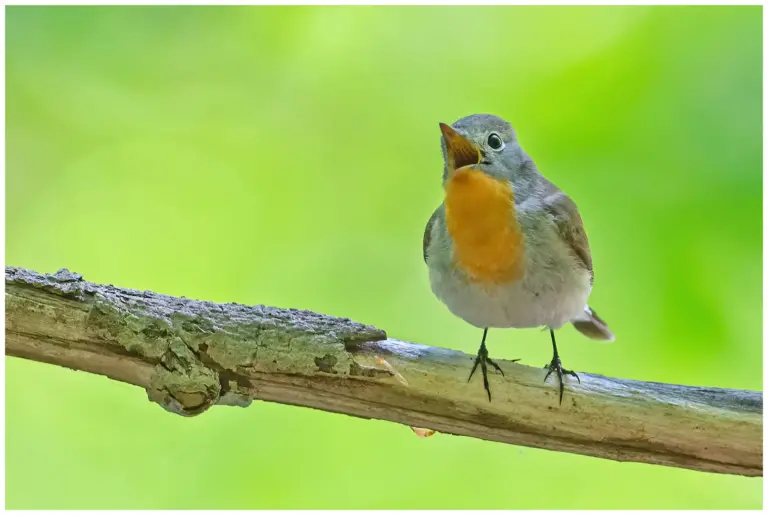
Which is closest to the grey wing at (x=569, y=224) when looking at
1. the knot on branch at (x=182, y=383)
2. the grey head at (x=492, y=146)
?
the grey head at (x=492, y=146)

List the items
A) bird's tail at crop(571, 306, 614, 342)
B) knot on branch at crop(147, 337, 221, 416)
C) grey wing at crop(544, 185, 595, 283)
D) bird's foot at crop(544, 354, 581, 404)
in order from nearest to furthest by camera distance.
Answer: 1. knot on branch at crop(147, 337, 221, 416)
2. bird's foot at crop(544, 354, 581, 404)
3. grey wing at crop(544, 185, 595, 283)
4. bird's tail at crop(571, 306, 614, 342)

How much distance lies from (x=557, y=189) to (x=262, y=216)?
1436 mm

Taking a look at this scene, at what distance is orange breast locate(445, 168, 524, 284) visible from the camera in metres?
2.35

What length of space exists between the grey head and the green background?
48 centimetres

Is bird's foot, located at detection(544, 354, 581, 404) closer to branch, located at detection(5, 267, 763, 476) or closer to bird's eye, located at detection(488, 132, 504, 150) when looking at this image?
branch, located at detection(5, 267, 763, 476)

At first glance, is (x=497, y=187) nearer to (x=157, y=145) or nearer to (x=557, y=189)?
(x=557, y=189)

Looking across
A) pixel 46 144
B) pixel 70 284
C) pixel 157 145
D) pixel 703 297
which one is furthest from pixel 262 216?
pixel 703 297

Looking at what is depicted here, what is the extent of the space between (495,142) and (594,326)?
3.24 ft

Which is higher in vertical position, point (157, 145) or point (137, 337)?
point (157, 145)

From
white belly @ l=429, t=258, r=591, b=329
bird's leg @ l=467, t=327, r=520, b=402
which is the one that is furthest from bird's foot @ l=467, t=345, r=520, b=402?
white belly @ l=429, t=258, r=591, b=329

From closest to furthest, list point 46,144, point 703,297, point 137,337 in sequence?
point 137,337
point 703,297
point 46,144

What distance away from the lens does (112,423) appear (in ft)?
10.4

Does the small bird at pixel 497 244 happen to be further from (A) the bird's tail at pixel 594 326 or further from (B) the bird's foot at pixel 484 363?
(A) the bird's tail at pixel 594 326

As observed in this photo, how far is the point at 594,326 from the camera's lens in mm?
3012
